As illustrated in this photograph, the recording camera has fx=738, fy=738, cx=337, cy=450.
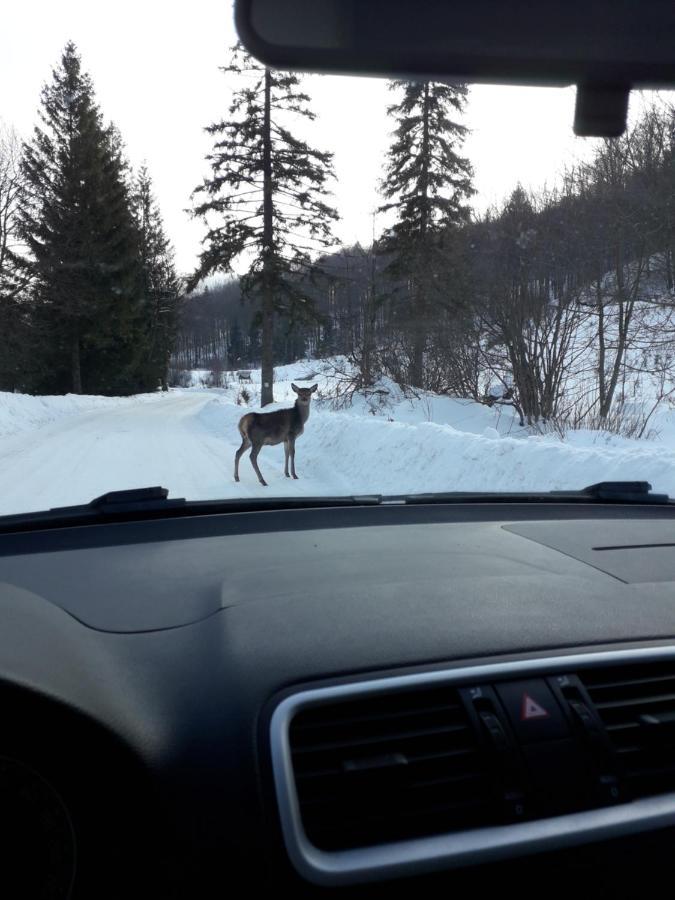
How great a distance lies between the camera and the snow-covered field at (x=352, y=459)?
29.7 feet

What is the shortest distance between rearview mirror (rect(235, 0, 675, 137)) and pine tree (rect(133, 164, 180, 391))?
48552 millimetres

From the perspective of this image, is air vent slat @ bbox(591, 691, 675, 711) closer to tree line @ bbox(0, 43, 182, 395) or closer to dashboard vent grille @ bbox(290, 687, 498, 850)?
dashboard vent grille @ bbox(290, 687, 498, 850)

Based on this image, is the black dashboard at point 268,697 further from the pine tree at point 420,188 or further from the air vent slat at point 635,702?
the pine tree at point 420,188

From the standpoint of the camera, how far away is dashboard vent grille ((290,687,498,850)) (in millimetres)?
1739

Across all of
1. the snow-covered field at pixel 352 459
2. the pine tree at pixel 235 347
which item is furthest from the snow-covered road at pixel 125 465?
the pine tree at pixel 235 347

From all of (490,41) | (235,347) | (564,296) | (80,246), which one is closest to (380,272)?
(564,296)

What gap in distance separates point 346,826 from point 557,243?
14.9 m

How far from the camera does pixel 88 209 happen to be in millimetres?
38719

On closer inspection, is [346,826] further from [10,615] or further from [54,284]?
[54,284]

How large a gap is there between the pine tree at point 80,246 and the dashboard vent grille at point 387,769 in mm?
33378

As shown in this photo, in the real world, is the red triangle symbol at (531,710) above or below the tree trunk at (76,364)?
above

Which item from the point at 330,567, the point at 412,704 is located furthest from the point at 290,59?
the point at 412,704

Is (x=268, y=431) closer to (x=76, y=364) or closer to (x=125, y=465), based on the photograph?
(x=125, y=465)

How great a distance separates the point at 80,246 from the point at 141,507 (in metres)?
37.1
